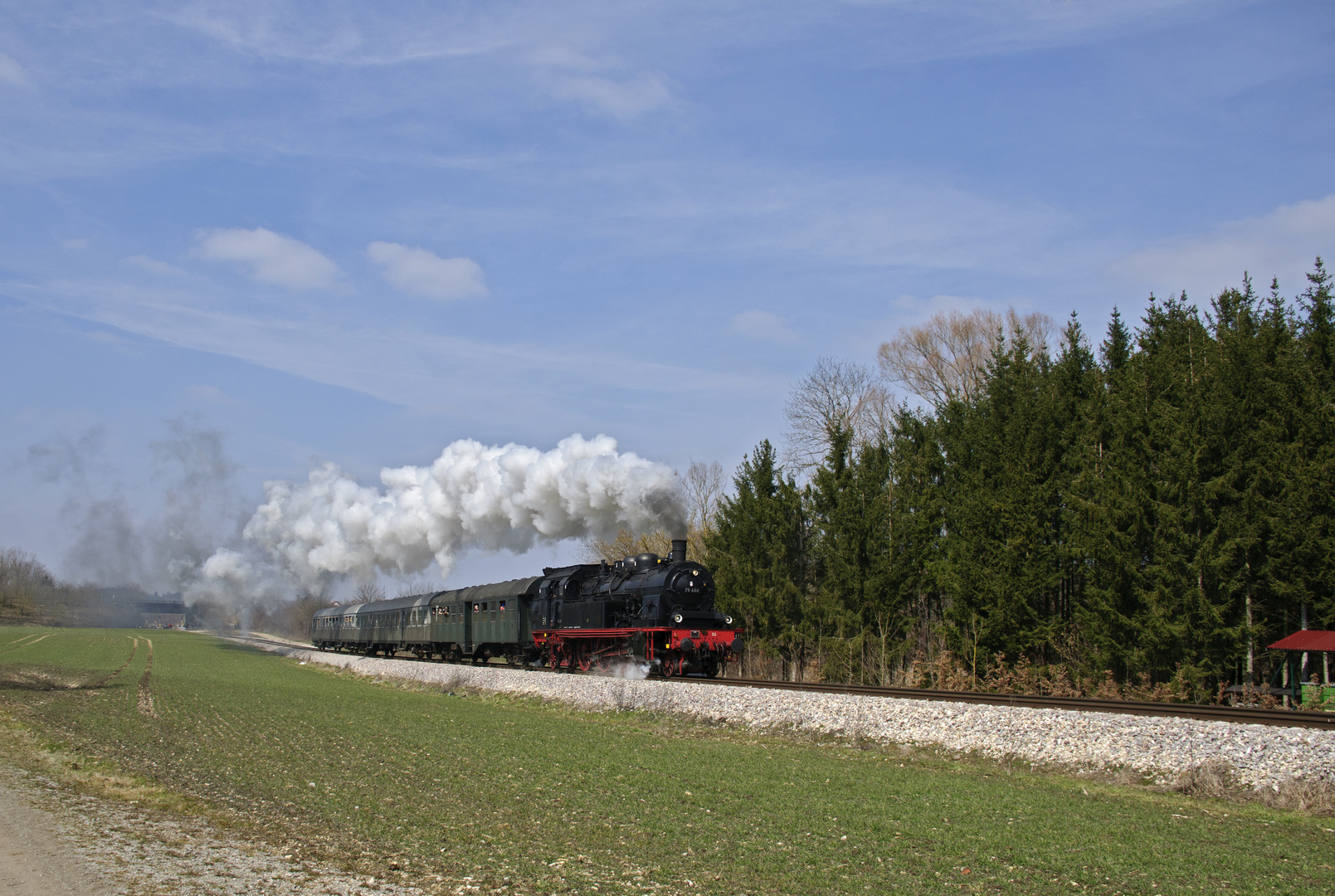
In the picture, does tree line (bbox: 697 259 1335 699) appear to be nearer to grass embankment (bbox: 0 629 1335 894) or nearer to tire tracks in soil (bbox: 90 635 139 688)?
grass embankment (bbox: 0 629 1335 894)

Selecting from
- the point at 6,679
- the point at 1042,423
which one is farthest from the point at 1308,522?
the point at 6,679

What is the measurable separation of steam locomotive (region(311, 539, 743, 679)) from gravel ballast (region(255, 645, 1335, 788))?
4170 mm

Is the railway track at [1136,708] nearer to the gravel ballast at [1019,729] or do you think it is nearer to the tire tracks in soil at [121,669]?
the gravel ballast at [1019,729]

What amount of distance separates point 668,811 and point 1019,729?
6858 millimetres

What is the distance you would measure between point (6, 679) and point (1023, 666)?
32.2 m

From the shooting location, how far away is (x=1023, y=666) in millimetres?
26328

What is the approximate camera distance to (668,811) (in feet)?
37.5

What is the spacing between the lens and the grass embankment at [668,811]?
346 inches

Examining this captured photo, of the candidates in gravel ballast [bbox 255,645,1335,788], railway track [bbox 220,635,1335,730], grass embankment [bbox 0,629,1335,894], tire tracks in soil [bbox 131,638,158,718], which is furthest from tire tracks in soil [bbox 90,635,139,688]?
railway track [bbox 220,635,1335,730]

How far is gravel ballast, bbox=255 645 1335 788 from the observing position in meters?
12.5

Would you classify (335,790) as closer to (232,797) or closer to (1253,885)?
(232,797)

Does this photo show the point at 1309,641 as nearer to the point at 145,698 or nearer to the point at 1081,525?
the point at 1081,525

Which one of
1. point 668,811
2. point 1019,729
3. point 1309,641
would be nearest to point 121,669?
point 668,811

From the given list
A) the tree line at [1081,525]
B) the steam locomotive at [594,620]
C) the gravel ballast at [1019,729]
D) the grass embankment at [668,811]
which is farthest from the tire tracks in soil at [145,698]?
the tree line at [1081,525]
